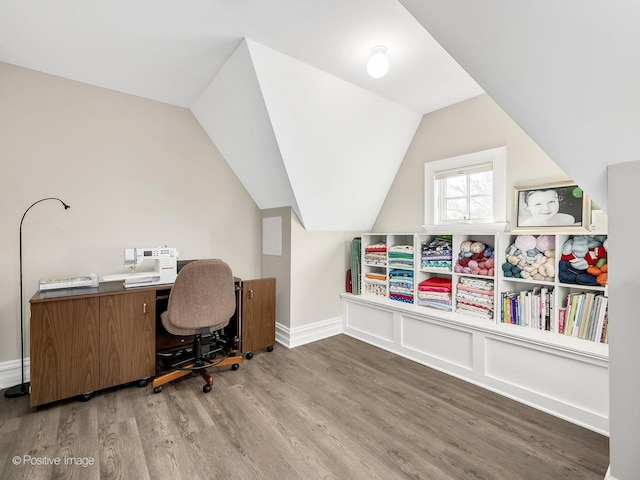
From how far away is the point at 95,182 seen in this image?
269 cm

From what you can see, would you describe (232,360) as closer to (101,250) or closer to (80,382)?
(80,382)

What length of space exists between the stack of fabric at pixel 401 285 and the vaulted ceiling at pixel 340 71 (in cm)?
82

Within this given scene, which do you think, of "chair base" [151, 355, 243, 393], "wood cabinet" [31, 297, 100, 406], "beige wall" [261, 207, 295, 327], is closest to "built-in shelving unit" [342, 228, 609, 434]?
"beige wall" [261, 207, 295, 327]

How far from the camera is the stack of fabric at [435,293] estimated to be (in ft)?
9.23

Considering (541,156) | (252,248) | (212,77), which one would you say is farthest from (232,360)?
(541,156)

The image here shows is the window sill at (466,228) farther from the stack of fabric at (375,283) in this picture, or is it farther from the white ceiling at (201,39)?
the white ceiling at (201,39)

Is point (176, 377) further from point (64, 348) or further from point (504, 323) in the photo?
point (504, 323)

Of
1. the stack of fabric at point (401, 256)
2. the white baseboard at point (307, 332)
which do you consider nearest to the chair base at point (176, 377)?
the white baseboard at point (307, 332)

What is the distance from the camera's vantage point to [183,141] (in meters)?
3.14

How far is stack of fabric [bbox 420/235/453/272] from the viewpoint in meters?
2.82

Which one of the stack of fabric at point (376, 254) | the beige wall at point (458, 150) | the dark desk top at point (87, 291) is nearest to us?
the dark desk top at point (87, 291)

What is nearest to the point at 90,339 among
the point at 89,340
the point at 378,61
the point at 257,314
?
the point at 89,340

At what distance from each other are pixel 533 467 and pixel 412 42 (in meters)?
2.55

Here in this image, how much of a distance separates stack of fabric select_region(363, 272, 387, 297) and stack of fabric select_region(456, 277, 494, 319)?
0.84 meters
